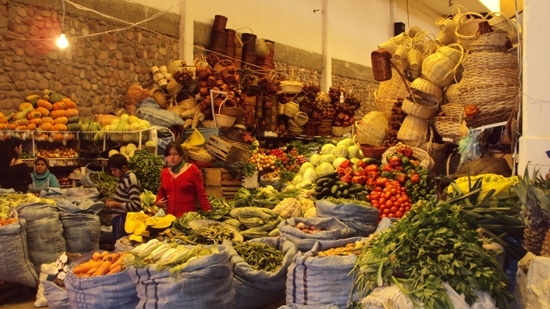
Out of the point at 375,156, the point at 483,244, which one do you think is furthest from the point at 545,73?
the point at 375,156

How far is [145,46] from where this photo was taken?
10805mm

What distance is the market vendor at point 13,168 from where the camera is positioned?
23.7 feet

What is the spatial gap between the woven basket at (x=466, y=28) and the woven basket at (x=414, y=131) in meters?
1.24

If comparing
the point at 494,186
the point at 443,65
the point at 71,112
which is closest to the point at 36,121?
the point at 71,112

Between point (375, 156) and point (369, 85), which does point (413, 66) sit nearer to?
point (375, 156)

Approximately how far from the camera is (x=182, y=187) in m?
5.95

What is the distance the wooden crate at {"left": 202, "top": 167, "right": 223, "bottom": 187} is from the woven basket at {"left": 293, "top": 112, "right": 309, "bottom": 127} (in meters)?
3.55

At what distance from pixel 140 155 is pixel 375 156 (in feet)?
12.2

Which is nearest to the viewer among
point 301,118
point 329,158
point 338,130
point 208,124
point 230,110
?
point 329,158

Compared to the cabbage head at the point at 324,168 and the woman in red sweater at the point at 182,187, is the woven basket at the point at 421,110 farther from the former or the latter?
the woman in red sweater at the point at 182,187

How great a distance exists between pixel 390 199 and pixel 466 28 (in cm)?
320

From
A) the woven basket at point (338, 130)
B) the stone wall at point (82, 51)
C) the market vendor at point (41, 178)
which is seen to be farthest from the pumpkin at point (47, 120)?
the woven basket at point (338, 130)

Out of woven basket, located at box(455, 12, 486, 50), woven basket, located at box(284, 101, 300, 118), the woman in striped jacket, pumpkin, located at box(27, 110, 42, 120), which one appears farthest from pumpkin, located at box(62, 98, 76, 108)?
woven basket, located at box(455, 12, 486, 50)

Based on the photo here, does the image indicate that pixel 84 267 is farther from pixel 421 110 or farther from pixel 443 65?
pixel 443 65
